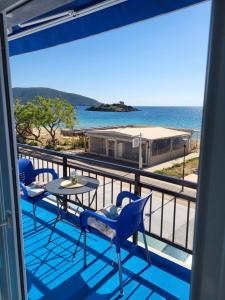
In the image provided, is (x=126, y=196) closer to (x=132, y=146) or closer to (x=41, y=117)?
(x=132, y=146)

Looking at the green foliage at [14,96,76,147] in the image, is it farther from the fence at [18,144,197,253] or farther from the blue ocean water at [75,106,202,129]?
the fence at [18,144,197,253]

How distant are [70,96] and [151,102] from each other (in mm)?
14402

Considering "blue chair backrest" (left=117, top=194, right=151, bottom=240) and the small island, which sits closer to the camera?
"blue chair backrest" (left=117, top=194, right=151, bottom=240)

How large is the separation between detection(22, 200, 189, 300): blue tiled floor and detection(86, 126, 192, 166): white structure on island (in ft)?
73.2

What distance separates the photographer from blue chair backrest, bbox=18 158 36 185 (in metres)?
3.52

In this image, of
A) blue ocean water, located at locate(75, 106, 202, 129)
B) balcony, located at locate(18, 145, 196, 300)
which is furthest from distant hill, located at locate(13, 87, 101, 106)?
balcony, located at locate(18, 145, 196, 300)

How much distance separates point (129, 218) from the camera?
213 cm

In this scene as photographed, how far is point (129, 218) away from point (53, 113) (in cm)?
2620

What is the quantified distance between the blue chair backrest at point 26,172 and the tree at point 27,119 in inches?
826

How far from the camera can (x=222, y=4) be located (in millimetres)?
503

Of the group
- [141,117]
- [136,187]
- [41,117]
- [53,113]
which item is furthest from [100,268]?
[141,117]

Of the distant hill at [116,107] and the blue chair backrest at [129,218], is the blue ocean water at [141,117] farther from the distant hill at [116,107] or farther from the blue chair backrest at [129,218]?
the blue chair backrest at [129,218]

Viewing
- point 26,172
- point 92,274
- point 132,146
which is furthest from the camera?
point 132,146

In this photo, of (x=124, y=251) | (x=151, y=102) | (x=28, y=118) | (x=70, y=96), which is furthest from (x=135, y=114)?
(x=124, y=251)
